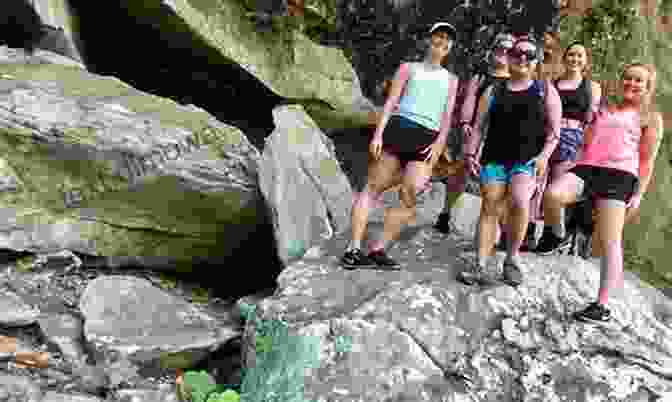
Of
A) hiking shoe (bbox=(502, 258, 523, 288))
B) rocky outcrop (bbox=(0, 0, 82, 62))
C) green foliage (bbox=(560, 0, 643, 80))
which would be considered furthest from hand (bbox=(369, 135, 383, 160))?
green foliage (bbox=(560, 0, 643, 80))

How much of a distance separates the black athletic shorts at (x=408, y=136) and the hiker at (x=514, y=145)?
16.4 inches

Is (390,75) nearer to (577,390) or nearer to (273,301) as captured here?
(273,301)

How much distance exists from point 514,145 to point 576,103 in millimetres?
1365

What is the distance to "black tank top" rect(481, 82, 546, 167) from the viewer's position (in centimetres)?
507

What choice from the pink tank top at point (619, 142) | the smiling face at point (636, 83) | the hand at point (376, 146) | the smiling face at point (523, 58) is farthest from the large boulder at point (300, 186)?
the smiling face at point (636, 83)

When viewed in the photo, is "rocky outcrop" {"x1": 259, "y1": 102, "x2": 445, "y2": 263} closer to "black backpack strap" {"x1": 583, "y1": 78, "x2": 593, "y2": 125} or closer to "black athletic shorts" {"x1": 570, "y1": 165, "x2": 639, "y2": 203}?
"black backpack strap" {"x1": 583, "y1": 78, "x2": 593, "y2": 125}

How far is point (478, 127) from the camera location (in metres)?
5.36

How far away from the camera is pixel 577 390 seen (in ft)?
15.4

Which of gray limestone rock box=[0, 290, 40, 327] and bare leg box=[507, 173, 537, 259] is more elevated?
bare leg box=[507, 173, 537, 259]

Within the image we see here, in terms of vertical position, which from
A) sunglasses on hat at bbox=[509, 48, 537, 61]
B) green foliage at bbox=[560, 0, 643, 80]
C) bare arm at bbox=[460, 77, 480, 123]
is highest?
green foliage at bbox=[560, 0, 643, 80]

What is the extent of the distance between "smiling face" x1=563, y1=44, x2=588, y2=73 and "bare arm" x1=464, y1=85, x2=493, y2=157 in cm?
125

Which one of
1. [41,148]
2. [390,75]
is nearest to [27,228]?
[41,148]

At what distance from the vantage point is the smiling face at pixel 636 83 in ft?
16.2

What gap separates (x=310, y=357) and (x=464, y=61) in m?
7.17
